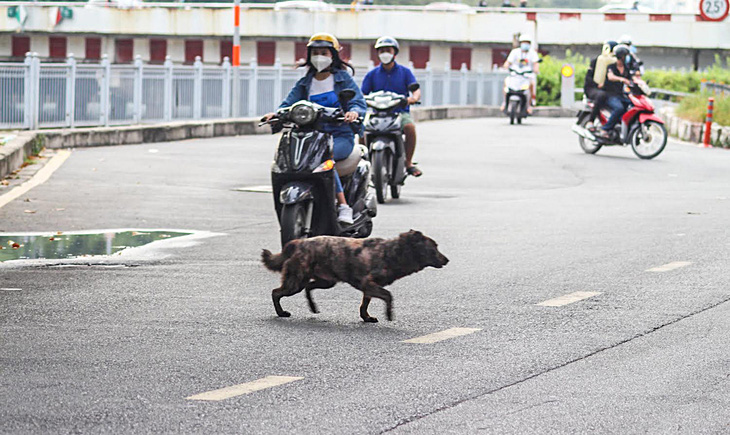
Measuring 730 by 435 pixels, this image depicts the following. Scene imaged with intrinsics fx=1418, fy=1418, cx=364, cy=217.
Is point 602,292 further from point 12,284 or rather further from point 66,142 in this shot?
point 66,142

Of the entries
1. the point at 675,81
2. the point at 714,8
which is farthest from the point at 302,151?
the point at 714,8

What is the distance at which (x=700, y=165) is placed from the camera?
2180 centimetres

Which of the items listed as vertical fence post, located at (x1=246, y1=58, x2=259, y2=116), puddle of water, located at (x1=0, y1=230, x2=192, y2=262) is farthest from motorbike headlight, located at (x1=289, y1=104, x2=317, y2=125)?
vertical fence post, located at (x1=246, y1=58, x2=259, y2=116)

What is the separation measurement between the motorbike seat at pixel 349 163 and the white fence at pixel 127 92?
516 inches

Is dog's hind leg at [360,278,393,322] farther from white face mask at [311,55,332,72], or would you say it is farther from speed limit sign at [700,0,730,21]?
speed limit sign at [700,0,730,21]

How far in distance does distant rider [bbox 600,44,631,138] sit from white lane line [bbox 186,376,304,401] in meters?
17.6

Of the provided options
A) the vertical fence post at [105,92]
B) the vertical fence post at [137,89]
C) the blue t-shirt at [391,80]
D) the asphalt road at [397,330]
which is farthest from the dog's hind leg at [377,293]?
the vertical fence post at [137,89]

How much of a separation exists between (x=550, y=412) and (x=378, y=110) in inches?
389

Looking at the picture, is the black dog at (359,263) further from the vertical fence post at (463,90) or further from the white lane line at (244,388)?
the vertical fence post at (463,90)

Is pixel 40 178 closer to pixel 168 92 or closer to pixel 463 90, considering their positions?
pixel 168 92

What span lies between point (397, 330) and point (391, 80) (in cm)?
826

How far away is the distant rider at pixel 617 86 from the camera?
75.7ft

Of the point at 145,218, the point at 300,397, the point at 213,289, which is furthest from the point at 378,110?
the point at 300,397

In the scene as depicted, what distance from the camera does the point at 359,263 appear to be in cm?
767
